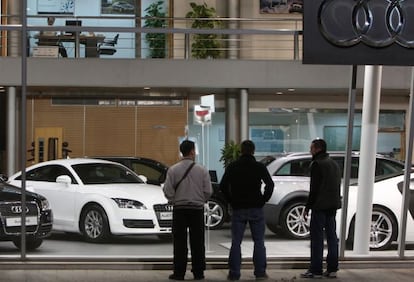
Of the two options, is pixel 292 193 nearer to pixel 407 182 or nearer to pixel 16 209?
pixel 407 182

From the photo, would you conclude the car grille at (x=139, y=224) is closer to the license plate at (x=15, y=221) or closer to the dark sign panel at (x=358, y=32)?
the license plate at (x=15, y=221)

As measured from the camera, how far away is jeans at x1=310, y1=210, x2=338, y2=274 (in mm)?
9516

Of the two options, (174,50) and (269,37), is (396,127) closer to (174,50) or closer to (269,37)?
(269,37)

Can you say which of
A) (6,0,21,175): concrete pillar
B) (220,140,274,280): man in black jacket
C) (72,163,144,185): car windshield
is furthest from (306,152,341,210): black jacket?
(6,0,21,175): concrete pillar

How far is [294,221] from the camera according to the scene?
11.4 metres

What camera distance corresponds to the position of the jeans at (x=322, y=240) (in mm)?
9516

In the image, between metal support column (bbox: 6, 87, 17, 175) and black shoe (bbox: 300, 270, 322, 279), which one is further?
metal support column (bbox: 6, 87, 17, 175)

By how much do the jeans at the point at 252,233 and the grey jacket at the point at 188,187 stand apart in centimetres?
51

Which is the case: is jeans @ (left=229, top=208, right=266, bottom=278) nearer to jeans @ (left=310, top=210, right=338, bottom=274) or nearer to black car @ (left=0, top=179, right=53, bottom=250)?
jeans @ (left=310, top=210, right=338, bottom=274)

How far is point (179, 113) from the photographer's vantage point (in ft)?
36.7

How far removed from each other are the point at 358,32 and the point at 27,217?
5403 mm

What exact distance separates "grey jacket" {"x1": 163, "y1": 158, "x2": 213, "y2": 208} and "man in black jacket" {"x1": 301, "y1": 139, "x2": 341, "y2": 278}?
141 cm

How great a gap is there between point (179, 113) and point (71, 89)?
168 centimetres

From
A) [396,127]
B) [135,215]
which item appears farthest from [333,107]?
[135,215]
